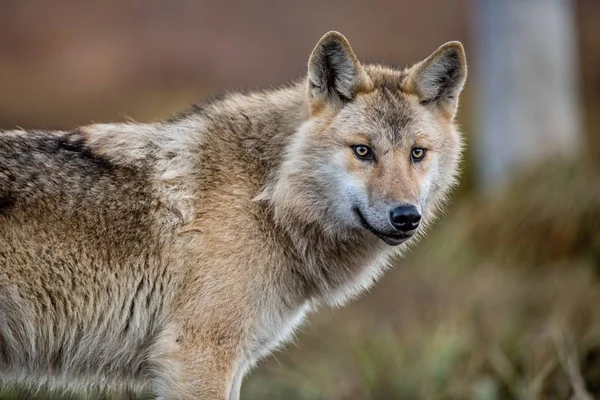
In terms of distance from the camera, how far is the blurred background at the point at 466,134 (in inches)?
299

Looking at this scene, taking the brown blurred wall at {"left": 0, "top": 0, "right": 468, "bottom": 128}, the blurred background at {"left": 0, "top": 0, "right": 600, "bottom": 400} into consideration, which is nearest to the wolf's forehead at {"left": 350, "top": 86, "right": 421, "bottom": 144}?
the blurred background at {"left": 0, "top": 0, "right": 600, "bottom": 400}

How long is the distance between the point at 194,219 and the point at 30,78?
1504 centimetres

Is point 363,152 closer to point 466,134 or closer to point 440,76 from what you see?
point 440,76

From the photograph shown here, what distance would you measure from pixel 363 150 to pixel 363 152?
11mm

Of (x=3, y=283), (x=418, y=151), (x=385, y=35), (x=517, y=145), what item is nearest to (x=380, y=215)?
(x=418, y=151)

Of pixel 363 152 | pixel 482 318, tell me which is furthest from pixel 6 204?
pixel 482 318

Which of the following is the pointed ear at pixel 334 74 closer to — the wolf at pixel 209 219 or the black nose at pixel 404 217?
the wolf at pixel 209 219

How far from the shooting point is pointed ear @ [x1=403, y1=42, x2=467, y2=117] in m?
5.16

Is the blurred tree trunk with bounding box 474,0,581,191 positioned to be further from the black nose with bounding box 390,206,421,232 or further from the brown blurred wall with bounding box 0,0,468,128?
the black nose with bounding box 390,206,421,232

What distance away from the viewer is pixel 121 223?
4691mm

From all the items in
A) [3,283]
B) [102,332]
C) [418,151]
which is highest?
[418,151]

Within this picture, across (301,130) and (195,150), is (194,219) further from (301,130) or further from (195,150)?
(301,130)

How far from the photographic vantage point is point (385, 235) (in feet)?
15.9

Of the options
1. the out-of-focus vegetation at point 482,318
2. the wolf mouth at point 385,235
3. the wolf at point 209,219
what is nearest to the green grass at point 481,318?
the out-of-focus vegetation at point 482,318
